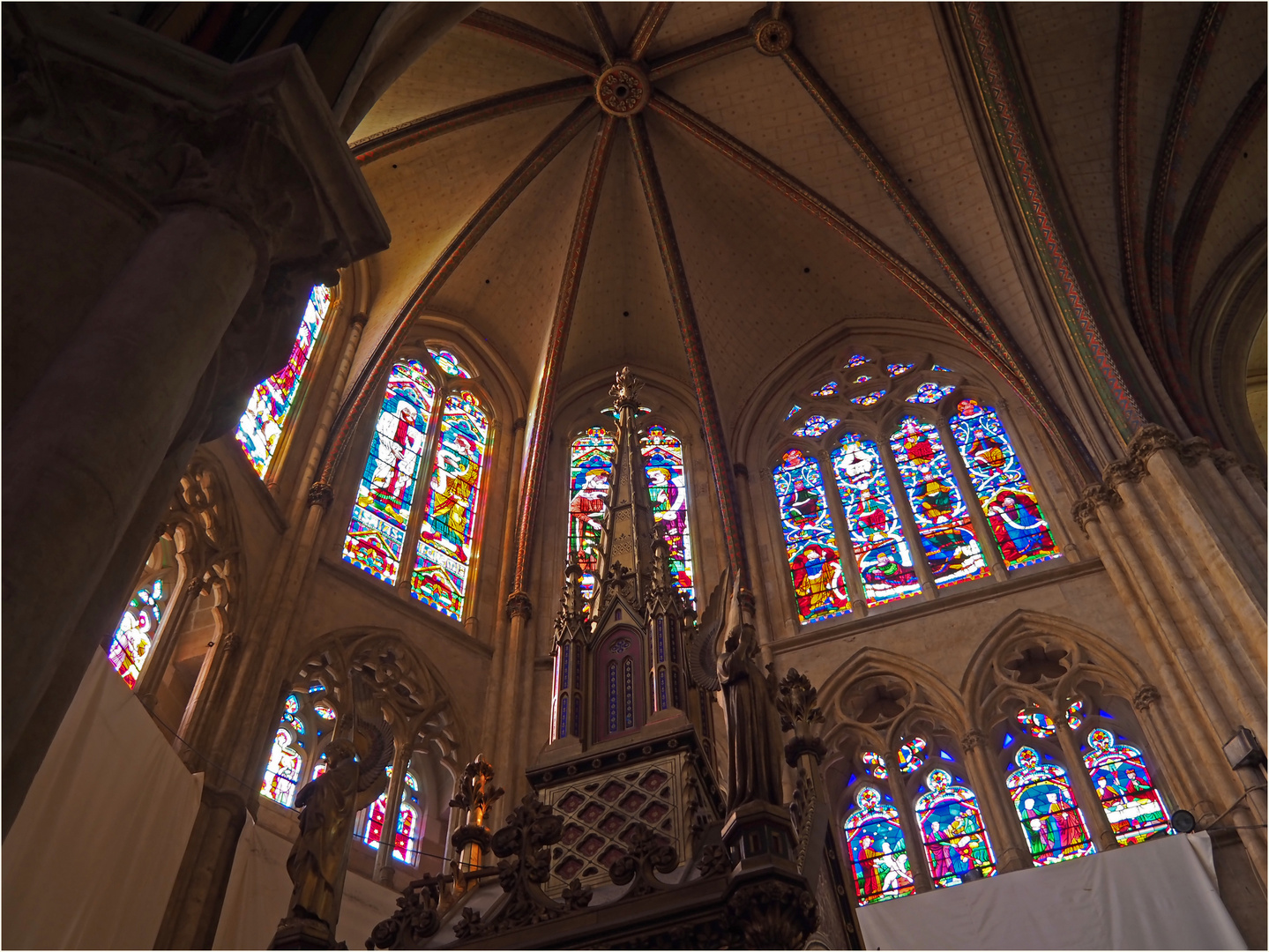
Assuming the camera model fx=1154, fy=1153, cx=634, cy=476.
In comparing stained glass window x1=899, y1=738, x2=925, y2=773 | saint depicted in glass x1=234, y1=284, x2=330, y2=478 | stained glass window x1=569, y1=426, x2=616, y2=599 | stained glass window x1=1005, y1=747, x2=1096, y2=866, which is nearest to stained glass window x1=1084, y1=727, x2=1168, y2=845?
stained glass window x1=1005, y1=747, x2=1096, y2=866

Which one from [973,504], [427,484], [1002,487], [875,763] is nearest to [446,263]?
[427,484]

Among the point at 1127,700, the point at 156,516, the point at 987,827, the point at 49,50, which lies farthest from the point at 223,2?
the point at 1127,700

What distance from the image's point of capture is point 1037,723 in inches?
423

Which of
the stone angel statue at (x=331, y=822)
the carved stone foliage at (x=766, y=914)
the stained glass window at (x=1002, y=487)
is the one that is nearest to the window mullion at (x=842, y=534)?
the stained glass window at (x=1002, y=487)

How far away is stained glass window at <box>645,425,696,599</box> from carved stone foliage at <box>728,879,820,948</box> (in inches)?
346

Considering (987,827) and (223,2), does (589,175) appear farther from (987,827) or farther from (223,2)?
(223,2)

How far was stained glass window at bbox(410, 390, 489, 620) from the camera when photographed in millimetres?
12797

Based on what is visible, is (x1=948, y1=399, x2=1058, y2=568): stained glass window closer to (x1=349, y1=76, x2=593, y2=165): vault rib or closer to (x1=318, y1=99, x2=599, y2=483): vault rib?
(x1=318, y1=99, x2=599, y2=483): vault rib

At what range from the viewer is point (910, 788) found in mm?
10711

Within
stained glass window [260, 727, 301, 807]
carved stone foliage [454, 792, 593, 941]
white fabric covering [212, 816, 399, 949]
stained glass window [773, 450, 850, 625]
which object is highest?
stained glass window [773, 450, 850, 625]

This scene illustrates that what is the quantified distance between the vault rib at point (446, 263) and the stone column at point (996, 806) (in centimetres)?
689

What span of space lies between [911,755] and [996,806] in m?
1.10

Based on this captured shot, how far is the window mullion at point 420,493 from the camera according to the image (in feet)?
41.1

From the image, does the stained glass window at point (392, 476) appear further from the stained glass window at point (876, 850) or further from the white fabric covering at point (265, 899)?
the stained glass window at point (876, 850)
